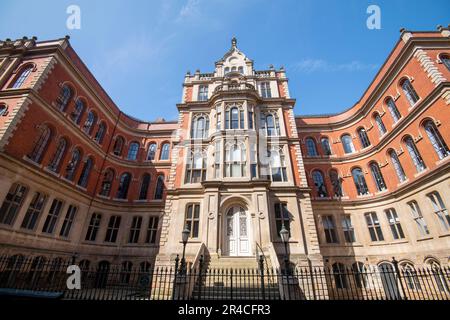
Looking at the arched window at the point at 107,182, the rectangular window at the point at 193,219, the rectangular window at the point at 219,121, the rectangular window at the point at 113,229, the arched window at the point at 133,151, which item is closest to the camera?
the rectangular window at the point at 193,219

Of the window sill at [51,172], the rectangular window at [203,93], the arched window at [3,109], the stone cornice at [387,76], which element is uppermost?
the rectangular window at [203,93]

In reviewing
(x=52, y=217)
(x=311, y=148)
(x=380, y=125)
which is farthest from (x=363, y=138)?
(x=52, y=217)

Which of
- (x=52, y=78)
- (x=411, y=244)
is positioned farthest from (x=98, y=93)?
(x=411, y=244)

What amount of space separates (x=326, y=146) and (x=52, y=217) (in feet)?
93.6

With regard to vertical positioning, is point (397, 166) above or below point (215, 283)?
above

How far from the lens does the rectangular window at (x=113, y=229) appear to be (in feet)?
69.2

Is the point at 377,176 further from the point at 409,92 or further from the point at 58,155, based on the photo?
the point at 58,155

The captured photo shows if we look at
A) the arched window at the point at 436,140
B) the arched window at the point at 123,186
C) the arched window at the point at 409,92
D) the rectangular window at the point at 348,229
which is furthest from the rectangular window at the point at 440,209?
the arched window at the point at 123,186

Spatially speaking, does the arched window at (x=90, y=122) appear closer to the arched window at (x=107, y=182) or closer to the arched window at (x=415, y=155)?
the arched window at (x=107, y=182)

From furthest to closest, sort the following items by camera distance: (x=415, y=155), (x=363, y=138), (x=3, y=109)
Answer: (x=363, y=138), (x=415, y=155), (x=3, y=109)

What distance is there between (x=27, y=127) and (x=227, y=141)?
49.6 feet

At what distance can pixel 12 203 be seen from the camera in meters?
13.6

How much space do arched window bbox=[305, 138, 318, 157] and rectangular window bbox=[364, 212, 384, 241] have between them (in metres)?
8.41

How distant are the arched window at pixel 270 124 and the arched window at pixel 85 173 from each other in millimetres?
18135
